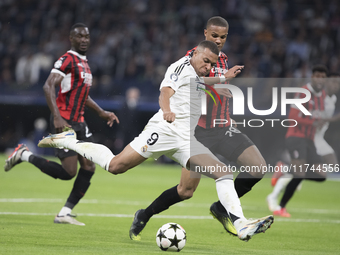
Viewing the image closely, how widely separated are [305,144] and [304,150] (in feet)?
0.36

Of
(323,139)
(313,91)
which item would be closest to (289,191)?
(323,139)

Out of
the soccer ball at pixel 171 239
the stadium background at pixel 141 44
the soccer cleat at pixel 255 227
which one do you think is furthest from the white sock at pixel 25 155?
the stadium background at pixel 141 44

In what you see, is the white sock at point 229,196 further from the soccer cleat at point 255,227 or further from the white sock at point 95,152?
the white sock at point 95,152

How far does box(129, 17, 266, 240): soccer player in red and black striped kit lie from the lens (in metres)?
5.57

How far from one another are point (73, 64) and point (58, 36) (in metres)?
15.5

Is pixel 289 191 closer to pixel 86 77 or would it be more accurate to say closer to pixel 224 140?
pixel 224 140

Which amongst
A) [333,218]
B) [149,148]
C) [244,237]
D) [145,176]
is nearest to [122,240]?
[149,148]

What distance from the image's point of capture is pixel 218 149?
5770 mm

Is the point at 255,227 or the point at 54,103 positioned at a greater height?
the point at 54,103

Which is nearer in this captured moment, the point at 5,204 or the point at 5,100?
the point at 5,204

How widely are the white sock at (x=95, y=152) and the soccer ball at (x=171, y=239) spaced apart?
94cm

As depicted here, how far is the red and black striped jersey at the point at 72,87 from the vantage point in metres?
7.04

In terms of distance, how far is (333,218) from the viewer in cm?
873

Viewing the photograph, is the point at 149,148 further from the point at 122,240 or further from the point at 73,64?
the point at 73,64
